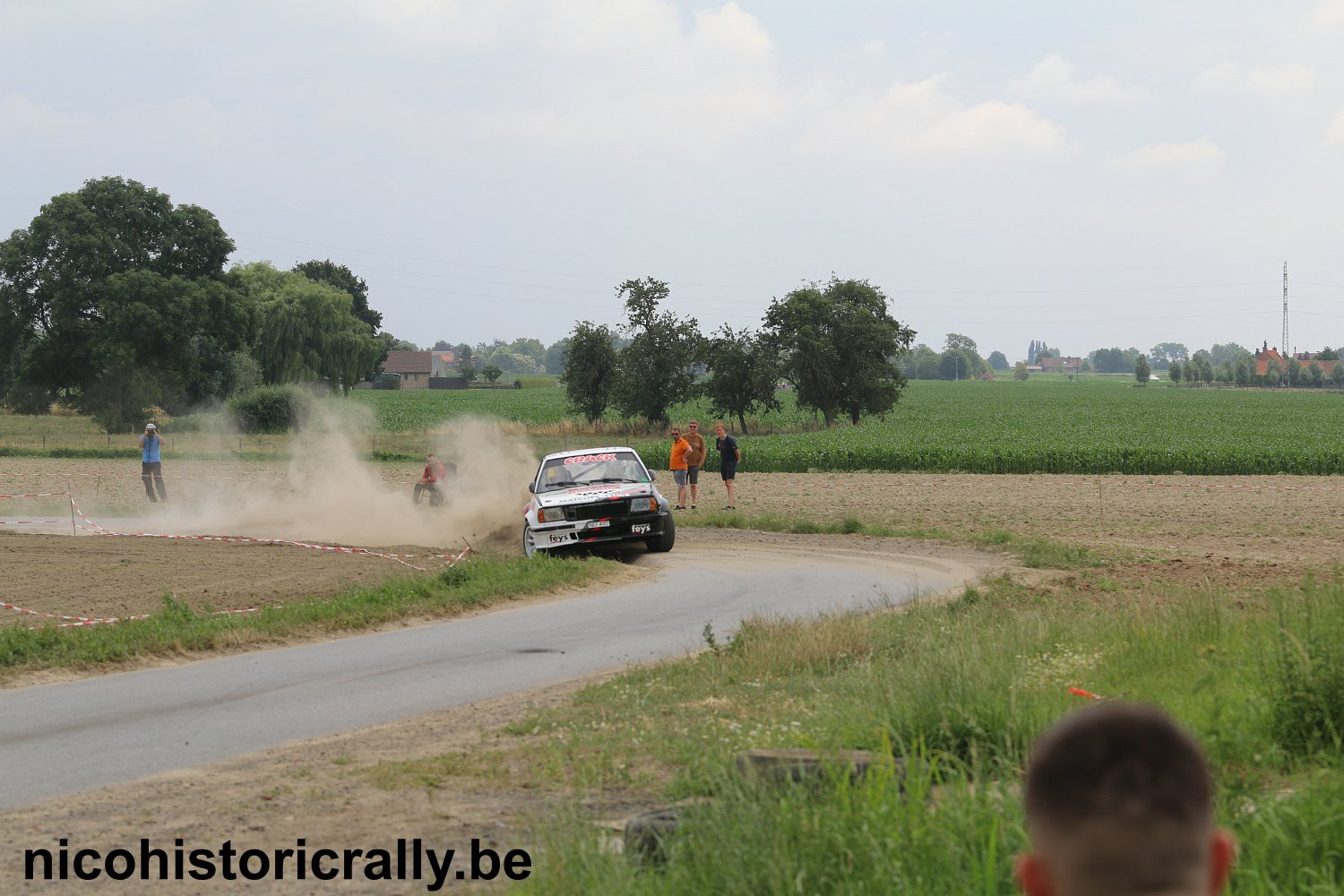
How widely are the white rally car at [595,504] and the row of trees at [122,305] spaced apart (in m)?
50.9

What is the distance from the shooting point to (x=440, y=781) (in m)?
7.77

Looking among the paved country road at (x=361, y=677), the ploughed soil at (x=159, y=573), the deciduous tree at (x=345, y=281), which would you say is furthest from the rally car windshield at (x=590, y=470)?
the deciduous tree at (x=345, y=281)

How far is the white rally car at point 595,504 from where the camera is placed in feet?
67.6

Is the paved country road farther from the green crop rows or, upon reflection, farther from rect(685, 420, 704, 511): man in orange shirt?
the green crop rows

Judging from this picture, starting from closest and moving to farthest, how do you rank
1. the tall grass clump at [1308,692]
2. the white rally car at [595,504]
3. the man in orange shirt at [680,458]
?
the tall grass clump at [1308,692], the white rally car at [595,504], the man in orange shirt at [680,458]

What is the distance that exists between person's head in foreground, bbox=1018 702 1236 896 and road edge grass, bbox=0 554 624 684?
12.2 metres

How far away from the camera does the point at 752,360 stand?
215ft

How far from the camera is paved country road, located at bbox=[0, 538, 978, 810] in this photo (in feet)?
29.6

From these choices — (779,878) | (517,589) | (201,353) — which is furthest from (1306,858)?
(201,353)

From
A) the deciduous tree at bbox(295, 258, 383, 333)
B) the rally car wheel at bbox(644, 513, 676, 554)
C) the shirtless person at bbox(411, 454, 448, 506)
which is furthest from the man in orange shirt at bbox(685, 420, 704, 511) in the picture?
the deciduous tree at bbox(295, 258, 383, 333)

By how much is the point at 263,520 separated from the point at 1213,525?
20539 mm

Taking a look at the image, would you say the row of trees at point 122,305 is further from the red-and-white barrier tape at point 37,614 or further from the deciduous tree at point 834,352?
the red-and-white barrier tape at point 37,614

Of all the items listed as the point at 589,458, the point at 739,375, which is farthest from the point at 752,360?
the point at 589,458

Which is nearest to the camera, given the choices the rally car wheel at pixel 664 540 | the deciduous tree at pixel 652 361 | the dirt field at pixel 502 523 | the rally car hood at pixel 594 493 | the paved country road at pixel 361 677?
the paved country road at pixel 361 677
